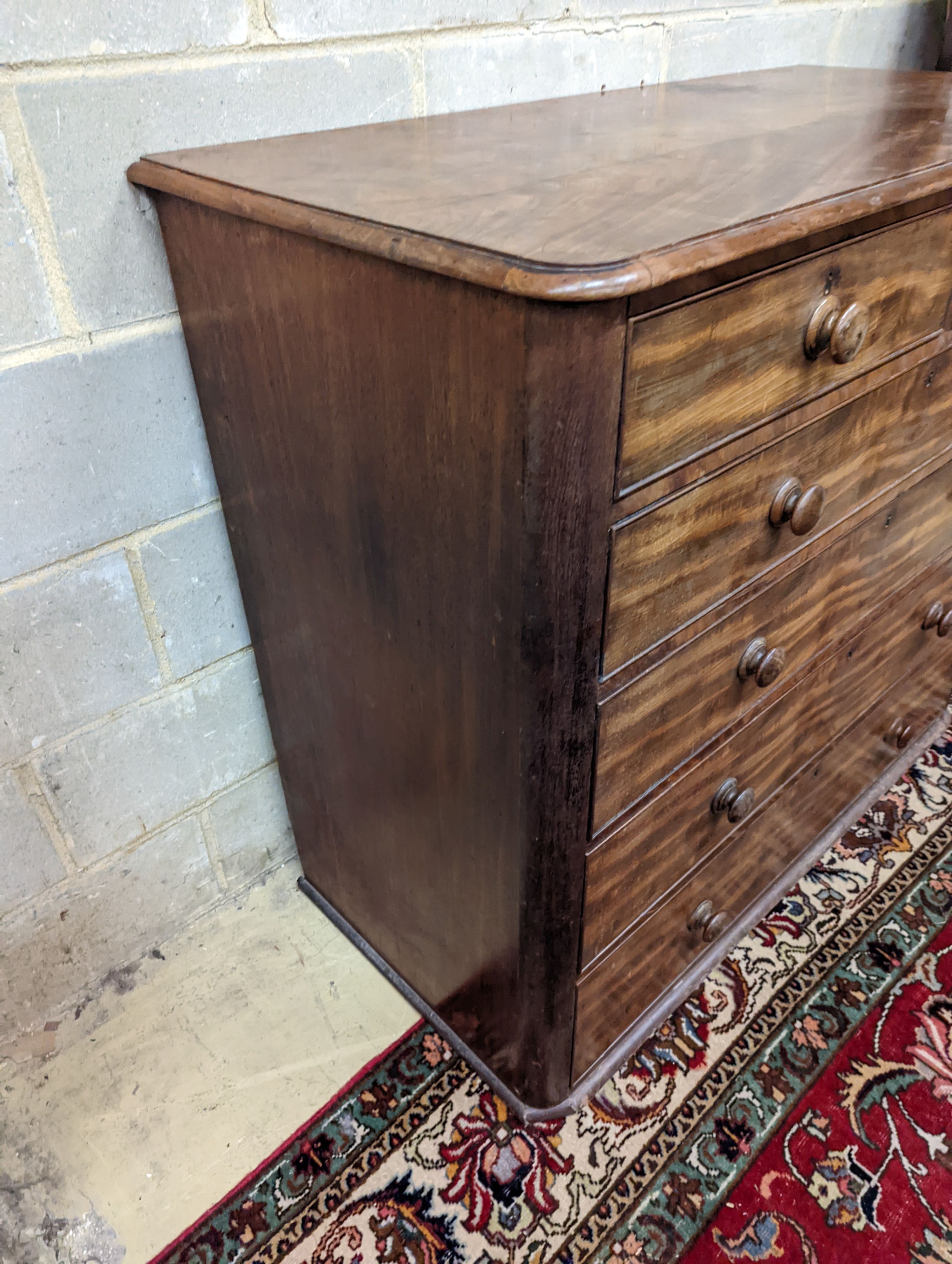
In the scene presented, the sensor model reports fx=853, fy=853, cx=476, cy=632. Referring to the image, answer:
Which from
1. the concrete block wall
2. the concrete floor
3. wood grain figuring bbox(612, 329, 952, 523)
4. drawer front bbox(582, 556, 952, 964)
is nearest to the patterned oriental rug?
the concrete floor

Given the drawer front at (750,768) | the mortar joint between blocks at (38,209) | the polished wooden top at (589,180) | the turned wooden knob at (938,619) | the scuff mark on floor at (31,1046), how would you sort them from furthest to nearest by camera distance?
the turned wooden knob at (938,619)
the scuff mark on floor at (31,1046)
the drawer front at (750,768)
the mortar joint between blocks at (38,209)
the polished wooden top at (589,180)

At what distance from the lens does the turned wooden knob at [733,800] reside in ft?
3.32

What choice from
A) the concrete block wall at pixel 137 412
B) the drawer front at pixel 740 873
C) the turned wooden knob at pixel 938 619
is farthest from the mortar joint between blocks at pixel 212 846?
the turned wooden knob at pixel 938 619

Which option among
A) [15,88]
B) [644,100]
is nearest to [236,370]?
[15,88]

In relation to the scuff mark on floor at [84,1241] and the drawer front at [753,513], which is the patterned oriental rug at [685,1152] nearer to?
the scuff mark on floor at [84,1241]

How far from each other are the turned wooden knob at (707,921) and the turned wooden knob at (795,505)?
1.76 ft

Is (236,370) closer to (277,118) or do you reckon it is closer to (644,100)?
(277,118)

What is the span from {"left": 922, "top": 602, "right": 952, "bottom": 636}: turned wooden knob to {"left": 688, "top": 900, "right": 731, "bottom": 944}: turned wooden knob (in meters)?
0.56

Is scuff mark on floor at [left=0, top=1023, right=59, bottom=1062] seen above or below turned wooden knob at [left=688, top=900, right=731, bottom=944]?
below

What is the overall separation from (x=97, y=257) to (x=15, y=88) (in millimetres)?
147

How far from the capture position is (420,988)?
3.94ft

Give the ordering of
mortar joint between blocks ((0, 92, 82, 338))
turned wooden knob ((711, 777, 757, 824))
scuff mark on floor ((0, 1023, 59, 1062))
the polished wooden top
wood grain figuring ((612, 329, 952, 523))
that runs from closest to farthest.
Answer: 1. the polished wooden top
2. wood grain figuring ((612, 329, 952, 523))
3. mortar joint between blocks ((0, 92, 82, 338))
4. turned wooden knob ((711, 777, 757, 824))
5. scuff mark on floor ((0, 1023, 59, 1062))

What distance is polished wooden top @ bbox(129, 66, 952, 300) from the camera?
Result: 0.55 metres

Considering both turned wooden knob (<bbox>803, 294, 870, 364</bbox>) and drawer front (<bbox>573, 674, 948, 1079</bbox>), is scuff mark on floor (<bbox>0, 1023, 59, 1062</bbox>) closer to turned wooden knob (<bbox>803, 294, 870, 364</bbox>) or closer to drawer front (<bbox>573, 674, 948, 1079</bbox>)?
drawer front (<bbox>573, 674, 948, 1079</bbox>)
